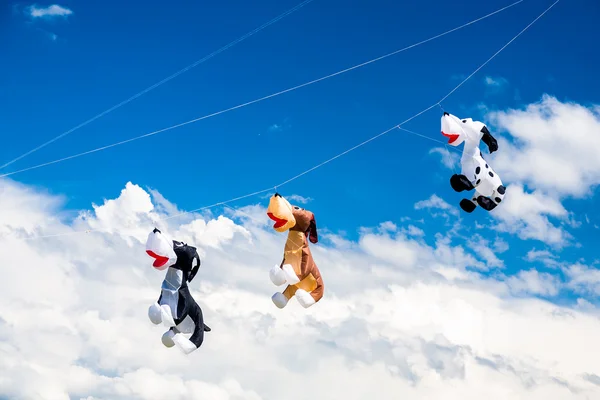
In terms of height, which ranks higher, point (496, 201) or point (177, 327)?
point (496, 201)

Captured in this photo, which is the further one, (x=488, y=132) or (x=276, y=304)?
(x=276, y=304)

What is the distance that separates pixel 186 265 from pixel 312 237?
6.95ft

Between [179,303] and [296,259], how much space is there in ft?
6.57

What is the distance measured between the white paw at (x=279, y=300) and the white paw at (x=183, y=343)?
151 centimetres

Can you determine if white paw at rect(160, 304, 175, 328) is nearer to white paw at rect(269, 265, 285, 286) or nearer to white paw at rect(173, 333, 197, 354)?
white paw at rect(173, 333, 197, 354)

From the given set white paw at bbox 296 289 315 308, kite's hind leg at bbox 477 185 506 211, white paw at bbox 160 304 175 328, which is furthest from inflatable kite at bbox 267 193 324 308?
kite's hind leg at bbox 477 185 506 211

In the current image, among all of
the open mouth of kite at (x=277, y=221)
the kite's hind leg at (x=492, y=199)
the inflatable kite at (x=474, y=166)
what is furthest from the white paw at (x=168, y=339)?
the kite's hind leg at (x=492, y=199)

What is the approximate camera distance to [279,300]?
13.1 metres

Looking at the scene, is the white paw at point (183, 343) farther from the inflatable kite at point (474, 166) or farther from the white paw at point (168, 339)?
the inflatable kite at point (474, 166)

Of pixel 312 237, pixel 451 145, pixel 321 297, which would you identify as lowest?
pixel 321 297

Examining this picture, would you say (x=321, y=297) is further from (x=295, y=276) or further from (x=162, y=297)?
(x=162, y=297)

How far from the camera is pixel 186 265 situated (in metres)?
12.8

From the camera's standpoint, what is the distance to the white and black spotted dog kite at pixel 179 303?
41.3ft

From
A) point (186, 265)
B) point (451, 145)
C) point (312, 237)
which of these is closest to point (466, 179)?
point (451, 145)
